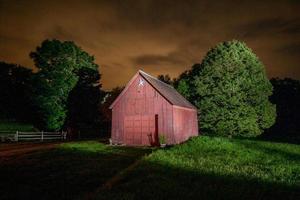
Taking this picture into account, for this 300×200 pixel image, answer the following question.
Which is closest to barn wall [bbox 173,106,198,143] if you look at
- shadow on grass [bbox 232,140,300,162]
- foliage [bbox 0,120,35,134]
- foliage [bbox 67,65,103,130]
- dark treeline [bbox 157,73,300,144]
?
shadow on grass [bbox 232,140,300,162]

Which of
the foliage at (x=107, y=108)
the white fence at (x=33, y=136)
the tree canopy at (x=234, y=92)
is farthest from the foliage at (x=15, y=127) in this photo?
the tree canopy at (x=234, y=92)

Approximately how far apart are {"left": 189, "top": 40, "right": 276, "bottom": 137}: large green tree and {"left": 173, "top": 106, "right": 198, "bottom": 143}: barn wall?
8.10ft

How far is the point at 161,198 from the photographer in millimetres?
9734

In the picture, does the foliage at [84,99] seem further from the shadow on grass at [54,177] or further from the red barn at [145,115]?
the shadow on grass at [54,177]

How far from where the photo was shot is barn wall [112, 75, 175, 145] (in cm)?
3253

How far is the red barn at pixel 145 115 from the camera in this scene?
3256 centimetres

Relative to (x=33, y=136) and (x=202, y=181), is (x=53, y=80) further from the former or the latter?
(x=202, y=181)

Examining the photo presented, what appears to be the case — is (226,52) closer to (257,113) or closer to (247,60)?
(247,60)

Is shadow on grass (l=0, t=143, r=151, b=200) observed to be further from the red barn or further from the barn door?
the barn door

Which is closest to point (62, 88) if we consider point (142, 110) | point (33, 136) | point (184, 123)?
point (33, 136)

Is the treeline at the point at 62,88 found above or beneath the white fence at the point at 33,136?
above

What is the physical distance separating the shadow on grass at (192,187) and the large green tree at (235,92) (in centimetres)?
2791

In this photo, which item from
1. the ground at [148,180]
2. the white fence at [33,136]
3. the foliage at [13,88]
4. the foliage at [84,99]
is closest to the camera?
the ground at [148,180]

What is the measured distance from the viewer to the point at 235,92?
40750 mm
